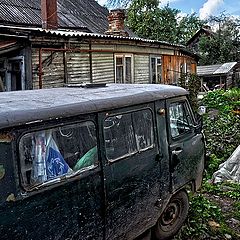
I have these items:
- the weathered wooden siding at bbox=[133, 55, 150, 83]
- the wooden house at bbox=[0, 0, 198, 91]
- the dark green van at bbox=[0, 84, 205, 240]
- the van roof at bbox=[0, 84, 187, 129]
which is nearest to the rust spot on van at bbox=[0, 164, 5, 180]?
the dark green van at bbox=[0, 84, 205, 240]

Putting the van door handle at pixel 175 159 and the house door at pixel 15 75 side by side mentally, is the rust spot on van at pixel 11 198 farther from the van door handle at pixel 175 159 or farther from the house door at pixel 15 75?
Result: the house door at pixel 15 75

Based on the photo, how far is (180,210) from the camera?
593 centimetres

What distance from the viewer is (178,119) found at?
219 inches

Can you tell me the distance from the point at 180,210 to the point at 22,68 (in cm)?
848

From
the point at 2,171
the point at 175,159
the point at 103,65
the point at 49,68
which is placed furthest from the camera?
the point at 103,65

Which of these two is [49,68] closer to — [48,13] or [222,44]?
[48,13]

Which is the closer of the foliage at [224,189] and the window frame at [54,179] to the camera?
the window frame at [54,179]

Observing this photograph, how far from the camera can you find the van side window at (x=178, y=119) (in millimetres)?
5320

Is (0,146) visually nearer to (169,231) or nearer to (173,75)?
(169,231)

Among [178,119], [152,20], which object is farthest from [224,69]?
[178,119]

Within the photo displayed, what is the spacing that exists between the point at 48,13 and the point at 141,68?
5403mm

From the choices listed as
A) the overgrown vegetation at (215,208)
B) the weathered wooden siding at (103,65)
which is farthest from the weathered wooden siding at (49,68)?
the overgrown vegetation at (215,208)

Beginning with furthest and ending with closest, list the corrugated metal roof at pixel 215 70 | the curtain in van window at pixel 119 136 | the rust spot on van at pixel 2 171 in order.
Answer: the corrugated metal roof at pixel 215 70 → the curtain in van window at pixel 119 136 → the rust spot on van at pixel 2 171

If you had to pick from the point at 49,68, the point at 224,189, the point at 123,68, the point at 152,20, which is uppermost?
the point at 152,20
